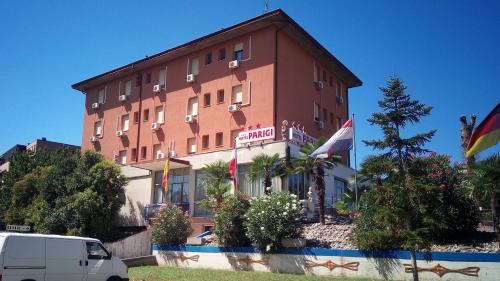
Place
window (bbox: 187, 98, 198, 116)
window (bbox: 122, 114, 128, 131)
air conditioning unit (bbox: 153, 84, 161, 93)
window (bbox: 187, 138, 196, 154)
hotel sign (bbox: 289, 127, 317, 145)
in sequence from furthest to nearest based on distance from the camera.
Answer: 1. window (bbox: 122, 114, 128, 131)
2. air conditioning unit (bbox: 153, 84, 161, 93)
3. window (bbox: 187, 98, 198, 116)
4. window (bbox: 187, 138, 196, 154)
5. hotel sign (bbox: 289, 127, 317, 145)

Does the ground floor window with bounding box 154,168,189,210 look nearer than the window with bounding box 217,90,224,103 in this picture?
Yes

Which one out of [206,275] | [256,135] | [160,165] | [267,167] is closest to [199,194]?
[160,165]

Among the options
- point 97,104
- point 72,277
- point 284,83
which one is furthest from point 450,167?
point 97,104

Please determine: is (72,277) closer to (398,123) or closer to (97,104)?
(398,123)

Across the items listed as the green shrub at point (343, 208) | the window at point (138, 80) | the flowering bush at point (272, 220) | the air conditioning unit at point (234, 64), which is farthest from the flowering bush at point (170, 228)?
the window at point (138, 80)

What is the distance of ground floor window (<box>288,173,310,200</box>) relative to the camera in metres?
29.6

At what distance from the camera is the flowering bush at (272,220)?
20375 millimetres

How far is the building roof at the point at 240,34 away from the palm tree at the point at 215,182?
34.0 ft

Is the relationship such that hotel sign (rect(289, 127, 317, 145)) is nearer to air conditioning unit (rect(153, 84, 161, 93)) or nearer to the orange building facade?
the orange building facade

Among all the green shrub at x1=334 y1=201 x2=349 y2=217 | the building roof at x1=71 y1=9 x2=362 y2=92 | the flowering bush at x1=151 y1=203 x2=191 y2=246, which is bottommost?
the flowering bush at x1=151 y1=203 x2=191 y2=246

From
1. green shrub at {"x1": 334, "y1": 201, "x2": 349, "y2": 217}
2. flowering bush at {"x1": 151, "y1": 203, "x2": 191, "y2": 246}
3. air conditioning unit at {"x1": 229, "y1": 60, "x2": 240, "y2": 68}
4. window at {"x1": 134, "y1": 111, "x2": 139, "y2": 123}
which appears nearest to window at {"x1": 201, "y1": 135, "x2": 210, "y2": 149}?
air conditioning unit at {"x1": 229, "y1": 60, "x2": 240, "y2": 68}

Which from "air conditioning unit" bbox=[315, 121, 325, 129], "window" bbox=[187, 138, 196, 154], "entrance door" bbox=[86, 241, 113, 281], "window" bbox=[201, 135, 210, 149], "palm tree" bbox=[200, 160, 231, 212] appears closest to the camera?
"entrance door" bbox=[86, 241, 113, 281]

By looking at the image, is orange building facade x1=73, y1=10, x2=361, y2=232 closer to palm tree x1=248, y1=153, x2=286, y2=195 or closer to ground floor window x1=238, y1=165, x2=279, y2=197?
ground floor window x1=238, y1=165, x2=279, y2=197

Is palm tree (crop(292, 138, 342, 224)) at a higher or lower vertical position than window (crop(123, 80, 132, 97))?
lower
